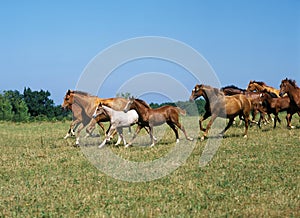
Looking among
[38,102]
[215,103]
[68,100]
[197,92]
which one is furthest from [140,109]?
[38,102]

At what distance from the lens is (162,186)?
32.1ft

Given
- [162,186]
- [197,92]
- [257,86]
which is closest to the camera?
[162,186]

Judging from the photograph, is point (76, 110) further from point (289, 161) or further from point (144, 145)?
point (289, 161)

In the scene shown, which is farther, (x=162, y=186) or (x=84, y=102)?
(x=84, y=102)

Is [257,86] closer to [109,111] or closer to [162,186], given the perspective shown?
[109,111]

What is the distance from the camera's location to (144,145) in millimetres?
16641

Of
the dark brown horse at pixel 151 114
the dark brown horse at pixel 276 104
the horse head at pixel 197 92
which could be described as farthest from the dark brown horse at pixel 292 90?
the dark brown horse at pixel 151 114

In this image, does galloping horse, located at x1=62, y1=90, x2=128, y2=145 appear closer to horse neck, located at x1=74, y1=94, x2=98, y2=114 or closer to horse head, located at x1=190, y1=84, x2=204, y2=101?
horse neck, located at x1=74, y1=94, x2=98, y2=114

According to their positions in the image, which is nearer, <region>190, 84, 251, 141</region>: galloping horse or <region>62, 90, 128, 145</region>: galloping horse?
<region>190, 84, 251, 141</region>: galloping horse

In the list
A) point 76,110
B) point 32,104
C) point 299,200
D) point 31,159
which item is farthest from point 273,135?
point 32,104

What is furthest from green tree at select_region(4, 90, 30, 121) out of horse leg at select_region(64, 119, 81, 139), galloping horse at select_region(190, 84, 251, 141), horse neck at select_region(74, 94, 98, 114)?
galloping horse at select_region(190, 84, 251, 141)

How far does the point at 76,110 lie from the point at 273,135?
7.31m

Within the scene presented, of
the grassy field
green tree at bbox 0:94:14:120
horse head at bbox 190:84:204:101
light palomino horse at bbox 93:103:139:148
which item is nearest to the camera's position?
the grassy field

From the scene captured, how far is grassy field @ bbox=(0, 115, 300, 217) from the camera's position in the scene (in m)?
7.99
